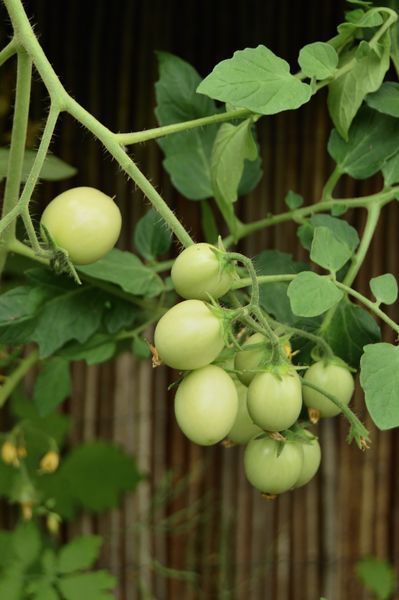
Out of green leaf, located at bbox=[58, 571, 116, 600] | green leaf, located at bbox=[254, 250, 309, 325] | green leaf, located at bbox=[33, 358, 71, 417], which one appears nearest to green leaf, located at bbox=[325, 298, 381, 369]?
green leaf, located at bbox=[254, 250, 309, 325]

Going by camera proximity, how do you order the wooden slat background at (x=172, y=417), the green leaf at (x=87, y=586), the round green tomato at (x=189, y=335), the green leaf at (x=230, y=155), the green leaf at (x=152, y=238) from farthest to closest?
the wooden slat background at (x=172, y=417), the green leaf at (x=87, y=586), the green leaf at (x=152, y=238), the green leaf at (x=230, y=155), the round green tomato at (x=189, y=335)

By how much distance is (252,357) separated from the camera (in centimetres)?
46

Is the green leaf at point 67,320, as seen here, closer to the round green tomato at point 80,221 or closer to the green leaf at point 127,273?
the green leaf at point 127,273

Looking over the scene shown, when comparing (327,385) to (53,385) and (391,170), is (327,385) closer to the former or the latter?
(391,170)

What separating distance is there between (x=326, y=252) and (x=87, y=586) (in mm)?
414

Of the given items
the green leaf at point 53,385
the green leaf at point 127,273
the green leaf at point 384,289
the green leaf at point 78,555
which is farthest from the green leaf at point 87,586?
the green leaf at point 384,289

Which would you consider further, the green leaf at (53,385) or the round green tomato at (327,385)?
the green leaf at (53,385)

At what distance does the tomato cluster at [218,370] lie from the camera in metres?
0.42

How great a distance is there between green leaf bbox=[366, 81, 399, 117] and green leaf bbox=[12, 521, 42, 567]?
1.65 feet

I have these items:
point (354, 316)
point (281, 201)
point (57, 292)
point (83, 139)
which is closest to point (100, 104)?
point (83, 139)

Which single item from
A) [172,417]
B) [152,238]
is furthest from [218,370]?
[172,417]

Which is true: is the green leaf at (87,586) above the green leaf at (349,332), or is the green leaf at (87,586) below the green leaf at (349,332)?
below

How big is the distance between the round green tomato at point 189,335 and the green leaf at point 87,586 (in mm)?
406

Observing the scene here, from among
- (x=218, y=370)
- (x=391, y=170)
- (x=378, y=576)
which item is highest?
(x=391, y=170)
